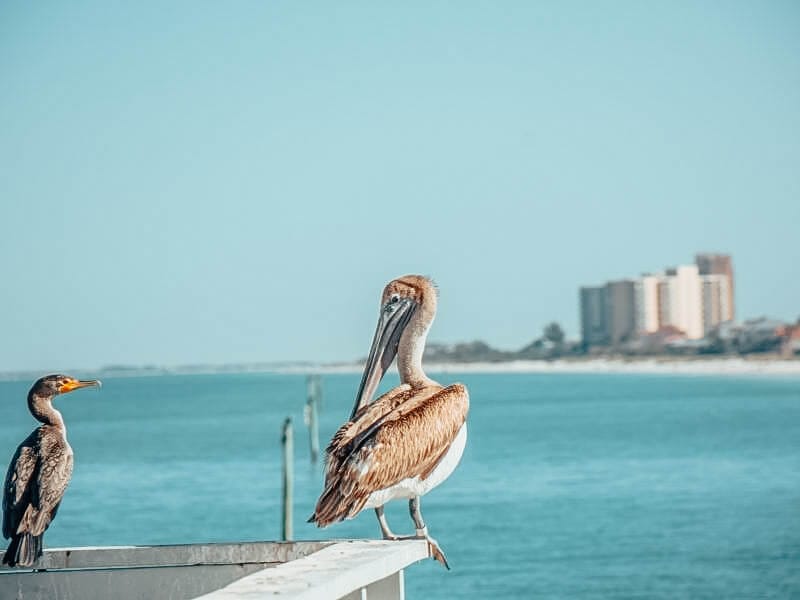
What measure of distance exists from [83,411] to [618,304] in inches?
3851

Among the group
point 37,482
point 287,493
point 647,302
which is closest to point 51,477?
point 37,482

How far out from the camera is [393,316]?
6.00 metres

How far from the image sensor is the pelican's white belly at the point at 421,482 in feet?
18.4

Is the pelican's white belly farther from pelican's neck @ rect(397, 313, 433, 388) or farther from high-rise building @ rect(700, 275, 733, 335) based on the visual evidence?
high-rise building @ rect(700, 275, 733, 335)

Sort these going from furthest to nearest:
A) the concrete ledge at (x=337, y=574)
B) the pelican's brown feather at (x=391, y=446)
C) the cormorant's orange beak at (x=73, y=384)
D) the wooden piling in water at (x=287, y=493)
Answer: the wooden piling in water at (x=287, y=493), the cormorant's orange beak at (x=73, y=384), the pelican's brown feather at (x=391, y=446), the concrete ledge at (x=337, y=574)

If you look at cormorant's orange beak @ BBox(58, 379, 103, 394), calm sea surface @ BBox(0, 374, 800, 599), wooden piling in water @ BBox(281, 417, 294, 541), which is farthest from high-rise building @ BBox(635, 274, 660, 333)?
cormorant's orange beak @ BBox(58, 379, 103, 394)

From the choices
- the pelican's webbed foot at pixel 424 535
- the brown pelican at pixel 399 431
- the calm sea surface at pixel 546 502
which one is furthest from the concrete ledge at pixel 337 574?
the calm sea surface at pixel 546 502

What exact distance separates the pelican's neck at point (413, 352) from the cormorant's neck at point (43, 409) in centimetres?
165

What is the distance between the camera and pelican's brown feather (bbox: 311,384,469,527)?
5523 mm

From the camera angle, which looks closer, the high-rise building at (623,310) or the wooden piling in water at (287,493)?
the wooden piling in water at (287,493)

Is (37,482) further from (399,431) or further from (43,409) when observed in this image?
(399,431)

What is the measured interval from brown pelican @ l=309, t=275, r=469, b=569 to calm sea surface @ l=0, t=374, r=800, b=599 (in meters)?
18.5

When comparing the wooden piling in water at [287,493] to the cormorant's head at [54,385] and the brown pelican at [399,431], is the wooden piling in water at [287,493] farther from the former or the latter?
the brown pelican at [399,431]

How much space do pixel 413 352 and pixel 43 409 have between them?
71.7 inches
